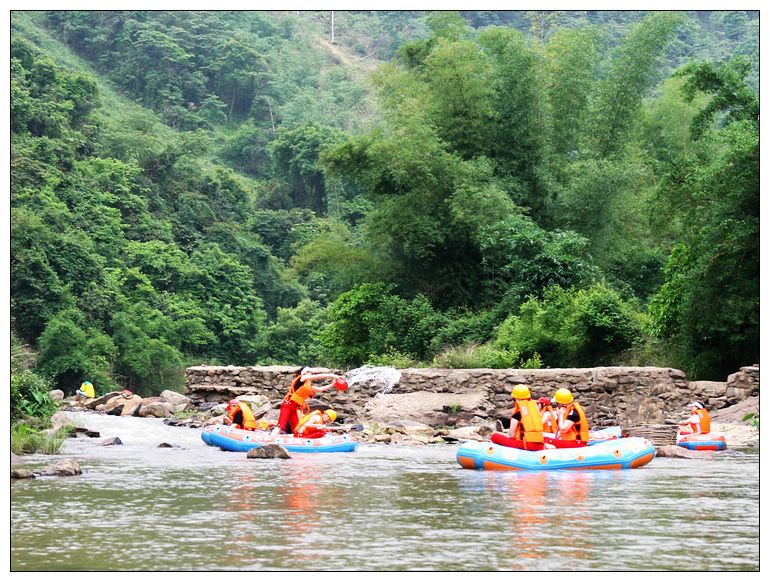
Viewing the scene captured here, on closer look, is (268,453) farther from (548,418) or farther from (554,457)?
(554,457)

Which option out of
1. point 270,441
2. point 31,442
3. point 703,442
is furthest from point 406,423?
point 31,442

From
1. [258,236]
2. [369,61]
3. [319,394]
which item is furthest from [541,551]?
[369,61]

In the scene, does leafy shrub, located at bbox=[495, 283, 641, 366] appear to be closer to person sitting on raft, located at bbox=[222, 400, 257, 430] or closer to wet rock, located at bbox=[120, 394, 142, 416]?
person sitting on raft, located at bbox=[222, 400, 257, 430]

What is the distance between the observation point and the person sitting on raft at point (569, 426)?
14766 mm

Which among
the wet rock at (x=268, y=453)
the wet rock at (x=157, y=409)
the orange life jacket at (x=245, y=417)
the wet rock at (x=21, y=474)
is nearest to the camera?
the wet rock at (x=21, y=474)

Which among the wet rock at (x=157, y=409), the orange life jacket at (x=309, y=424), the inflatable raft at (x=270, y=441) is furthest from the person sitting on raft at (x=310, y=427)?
the wet rock at (x=157, y=409)

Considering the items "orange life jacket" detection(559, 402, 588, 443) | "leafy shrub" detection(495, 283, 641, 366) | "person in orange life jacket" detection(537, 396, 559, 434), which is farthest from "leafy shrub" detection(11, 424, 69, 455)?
"leafy shrub" detection(495, 283, 641, 366)

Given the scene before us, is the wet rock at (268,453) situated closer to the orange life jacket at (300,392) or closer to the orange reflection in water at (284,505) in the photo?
the orange reflection in water at (284,505)

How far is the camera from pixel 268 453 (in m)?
16.0

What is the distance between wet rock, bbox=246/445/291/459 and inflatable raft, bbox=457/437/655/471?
2659 millimetres

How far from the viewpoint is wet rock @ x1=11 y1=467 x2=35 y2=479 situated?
12550 millimetres

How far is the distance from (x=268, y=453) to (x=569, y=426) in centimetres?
395

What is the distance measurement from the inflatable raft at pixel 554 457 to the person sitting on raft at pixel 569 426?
0.47 meters

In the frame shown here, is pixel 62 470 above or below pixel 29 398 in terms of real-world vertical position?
below
